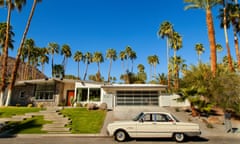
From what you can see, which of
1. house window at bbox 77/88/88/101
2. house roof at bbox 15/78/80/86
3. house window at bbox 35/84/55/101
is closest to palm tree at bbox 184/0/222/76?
house window at bbox 77/88/88/101

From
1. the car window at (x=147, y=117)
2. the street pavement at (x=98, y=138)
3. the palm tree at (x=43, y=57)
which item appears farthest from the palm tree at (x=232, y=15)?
the palm tree at (x=43, y=57)

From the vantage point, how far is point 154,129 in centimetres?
918

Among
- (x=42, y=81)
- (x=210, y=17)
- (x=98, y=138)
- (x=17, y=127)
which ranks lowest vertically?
(x=98, y=138)

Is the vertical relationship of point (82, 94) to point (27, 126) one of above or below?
above

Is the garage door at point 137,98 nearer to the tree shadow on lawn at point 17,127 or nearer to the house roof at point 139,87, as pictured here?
the house roof at point 139,87

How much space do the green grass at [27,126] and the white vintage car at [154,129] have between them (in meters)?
6.04

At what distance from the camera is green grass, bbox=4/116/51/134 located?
39.5 ft

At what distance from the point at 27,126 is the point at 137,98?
13998mm

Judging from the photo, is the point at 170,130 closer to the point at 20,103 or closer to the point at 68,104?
the point at 68,104

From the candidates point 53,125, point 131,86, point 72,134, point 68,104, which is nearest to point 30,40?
point 68,104

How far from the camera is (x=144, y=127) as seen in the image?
924 cm

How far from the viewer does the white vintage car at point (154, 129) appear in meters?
9.14

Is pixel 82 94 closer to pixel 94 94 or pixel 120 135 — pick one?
pixel 94 94

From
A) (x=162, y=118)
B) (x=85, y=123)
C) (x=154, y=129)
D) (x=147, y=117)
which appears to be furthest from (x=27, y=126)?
(x=162, y=118)
